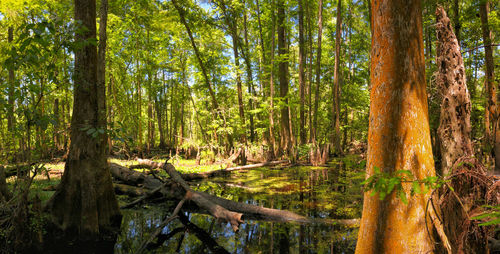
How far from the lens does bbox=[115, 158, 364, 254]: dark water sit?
412 cm

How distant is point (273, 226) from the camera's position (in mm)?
5125

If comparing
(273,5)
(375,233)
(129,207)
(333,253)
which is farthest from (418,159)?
(273,5)

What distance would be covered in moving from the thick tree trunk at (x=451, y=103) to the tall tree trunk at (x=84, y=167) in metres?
4.79

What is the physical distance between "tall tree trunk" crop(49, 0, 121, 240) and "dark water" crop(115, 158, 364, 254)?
64 cm

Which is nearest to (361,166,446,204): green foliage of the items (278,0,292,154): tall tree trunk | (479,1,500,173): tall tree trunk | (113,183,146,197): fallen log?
(113,183,146,197): fallen log

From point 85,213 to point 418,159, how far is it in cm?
477

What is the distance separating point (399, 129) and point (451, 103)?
105 cm

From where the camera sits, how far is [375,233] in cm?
251

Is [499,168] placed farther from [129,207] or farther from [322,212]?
[129,207]

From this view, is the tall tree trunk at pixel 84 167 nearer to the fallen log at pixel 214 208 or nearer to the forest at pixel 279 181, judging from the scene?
the forest at pixel 279 181

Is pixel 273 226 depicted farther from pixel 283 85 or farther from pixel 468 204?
pixel 283 85

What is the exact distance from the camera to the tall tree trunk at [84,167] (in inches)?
167

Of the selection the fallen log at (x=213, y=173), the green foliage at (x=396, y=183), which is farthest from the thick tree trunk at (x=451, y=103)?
the fallen log at (x=213, y=173)

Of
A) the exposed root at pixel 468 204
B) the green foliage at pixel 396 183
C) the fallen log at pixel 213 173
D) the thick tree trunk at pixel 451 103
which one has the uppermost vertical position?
the thick tree trunk at pixel 451 103
